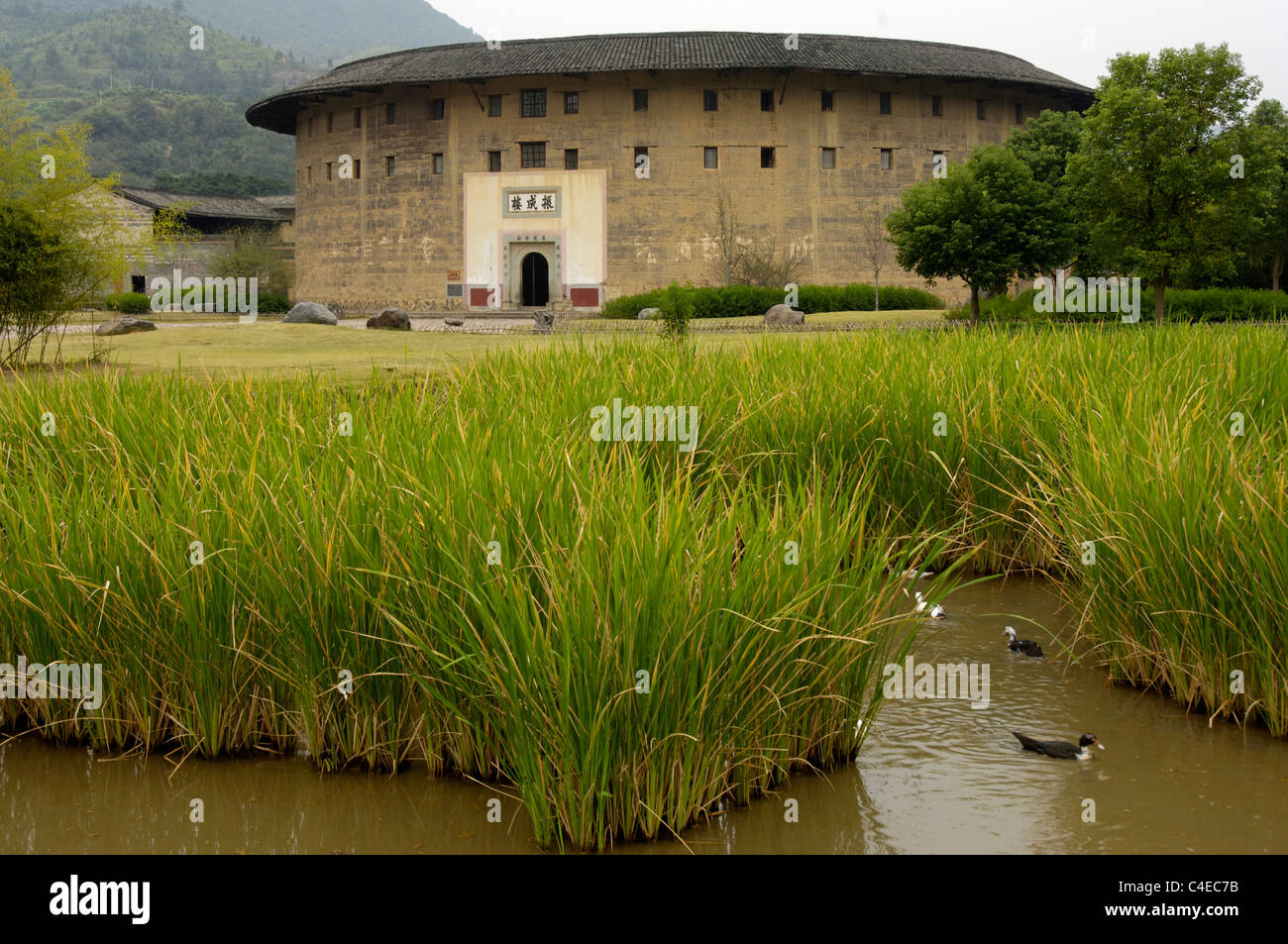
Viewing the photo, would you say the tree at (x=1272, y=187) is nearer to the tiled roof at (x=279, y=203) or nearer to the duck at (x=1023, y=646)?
the duck at (x=1023, y=646)

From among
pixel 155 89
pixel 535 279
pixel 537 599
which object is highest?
pixel 155 89

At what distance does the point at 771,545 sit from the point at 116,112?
3486 inches

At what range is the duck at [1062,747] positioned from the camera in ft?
13.1

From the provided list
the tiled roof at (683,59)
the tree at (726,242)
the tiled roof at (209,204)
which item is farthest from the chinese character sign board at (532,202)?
the tiled roof at (209,204)

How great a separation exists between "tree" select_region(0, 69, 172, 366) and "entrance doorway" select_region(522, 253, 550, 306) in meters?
25.2

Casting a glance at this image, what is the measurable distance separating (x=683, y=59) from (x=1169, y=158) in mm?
18831

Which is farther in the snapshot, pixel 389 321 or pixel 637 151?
pixel 637 151

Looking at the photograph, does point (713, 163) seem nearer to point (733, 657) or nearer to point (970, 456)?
point (970, 456)

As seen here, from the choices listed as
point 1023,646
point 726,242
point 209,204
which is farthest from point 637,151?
point 1023,646

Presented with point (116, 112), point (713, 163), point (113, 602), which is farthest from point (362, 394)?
point (116, 112)

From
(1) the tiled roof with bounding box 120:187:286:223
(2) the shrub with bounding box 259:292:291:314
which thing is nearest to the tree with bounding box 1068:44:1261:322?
(2) the shrub with bounding box 259:292:291:314

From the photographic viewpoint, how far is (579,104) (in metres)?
38.1

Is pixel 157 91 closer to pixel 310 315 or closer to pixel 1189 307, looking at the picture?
pixel 310 315

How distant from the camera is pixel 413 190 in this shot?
39594 mm
